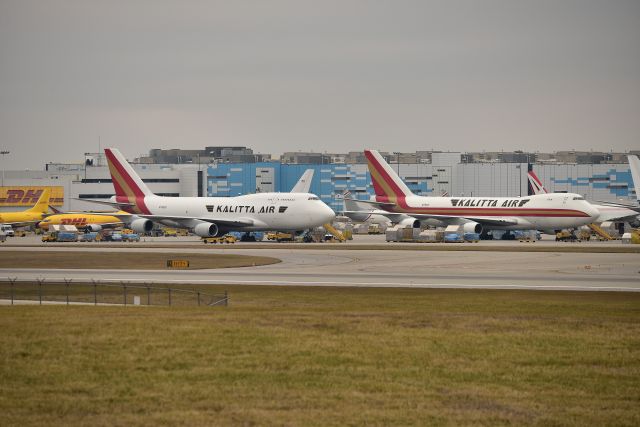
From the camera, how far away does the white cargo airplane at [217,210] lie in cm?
12725

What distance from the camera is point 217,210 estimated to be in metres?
135

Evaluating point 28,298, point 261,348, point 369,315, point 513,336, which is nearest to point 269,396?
point 261,348

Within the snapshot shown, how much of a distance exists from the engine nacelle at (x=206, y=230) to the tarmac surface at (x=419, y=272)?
30966 millimetres

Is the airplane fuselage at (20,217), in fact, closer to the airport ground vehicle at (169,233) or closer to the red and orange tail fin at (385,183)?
the airport ground vehicle at (169,233)

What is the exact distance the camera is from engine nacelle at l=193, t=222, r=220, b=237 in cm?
13050

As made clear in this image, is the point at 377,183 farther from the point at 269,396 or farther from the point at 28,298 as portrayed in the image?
the point at 269,396

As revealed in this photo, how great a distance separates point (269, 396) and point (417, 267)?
55509 mm

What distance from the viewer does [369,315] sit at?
40219 millimetres

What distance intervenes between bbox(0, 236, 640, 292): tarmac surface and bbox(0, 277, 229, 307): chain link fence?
6379 millimetres

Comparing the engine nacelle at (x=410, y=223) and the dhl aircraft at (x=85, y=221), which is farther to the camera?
the dhl aircraft at (x=85, y=221)

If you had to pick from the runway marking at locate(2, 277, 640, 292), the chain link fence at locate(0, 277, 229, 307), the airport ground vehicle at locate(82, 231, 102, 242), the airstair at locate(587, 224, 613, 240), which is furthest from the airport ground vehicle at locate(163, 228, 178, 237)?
the chain link fence at locate(0, 277, 229, 307)

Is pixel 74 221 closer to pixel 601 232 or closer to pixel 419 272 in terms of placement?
pixel 601 232

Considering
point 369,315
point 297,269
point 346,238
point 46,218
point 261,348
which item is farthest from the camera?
point 46,218

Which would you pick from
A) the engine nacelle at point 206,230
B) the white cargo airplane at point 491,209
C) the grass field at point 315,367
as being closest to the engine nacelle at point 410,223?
the white cargo airplane at point 491,209
